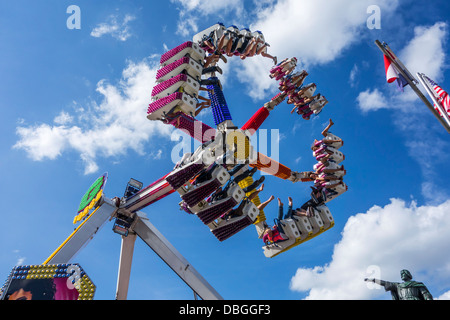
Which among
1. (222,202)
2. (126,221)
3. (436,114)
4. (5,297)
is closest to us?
(5,297)

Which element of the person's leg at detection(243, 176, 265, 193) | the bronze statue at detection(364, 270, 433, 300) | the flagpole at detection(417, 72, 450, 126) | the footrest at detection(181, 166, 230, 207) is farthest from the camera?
the person's leg at detection(243, 176, 265, 193)

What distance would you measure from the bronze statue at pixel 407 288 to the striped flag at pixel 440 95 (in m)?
5.98

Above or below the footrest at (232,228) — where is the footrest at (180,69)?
above

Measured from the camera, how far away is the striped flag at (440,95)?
13205 millimetres

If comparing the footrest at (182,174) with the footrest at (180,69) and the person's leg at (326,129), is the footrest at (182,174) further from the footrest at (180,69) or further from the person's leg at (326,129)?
the person's leg at (326,129)

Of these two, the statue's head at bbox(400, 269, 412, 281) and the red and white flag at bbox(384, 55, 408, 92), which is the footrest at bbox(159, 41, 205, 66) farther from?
the statue's head at bbox(400, 269, 412, 281)

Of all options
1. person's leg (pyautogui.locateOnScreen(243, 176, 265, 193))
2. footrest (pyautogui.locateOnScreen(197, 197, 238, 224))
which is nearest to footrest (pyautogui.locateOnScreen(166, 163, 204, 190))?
footrest (pyautogui.locateOnScreen(197, 197, 238, 224))

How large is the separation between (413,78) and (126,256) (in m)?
13.8

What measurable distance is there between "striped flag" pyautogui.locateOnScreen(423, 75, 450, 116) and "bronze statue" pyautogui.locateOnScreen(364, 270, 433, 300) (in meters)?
5.98

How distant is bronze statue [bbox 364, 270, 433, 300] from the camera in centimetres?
980

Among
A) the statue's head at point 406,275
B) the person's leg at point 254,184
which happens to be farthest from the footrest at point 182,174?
the statue's head at point 406,275
